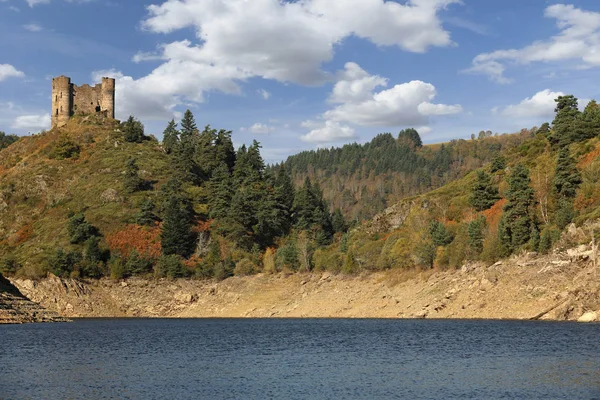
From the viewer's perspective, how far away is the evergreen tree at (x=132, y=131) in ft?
516

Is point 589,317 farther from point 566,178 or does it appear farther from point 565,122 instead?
point 565,122

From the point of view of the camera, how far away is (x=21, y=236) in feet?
406

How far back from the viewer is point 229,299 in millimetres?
107562

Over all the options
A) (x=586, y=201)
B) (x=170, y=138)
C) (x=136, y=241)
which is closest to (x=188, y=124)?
(x=170, y=138)

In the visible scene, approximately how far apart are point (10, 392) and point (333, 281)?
2760 inches

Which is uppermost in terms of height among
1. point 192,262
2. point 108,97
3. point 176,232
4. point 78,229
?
point 108,97

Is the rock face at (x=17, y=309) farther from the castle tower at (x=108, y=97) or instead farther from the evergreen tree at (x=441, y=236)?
the castle tower at (x=108, y=97)

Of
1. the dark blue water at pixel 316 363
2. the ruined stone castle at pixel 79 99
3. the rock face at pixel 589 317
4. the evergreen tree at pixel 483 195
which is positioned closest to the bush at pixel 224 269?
the dark blue water at pixel 316 363

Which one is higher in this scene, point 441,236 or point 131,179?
point 131,179

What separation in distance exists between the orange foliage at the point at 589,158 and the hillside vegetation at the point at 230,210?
0.30 metres

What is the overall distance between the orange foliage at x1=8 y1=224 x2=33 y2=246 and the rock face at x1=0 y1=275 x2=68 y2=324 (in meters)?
23.7

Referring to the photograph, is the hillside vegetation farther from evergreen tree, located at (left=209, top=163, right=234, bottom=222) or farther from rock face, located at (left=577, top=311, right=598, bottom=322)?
rock face, located at (left=577, top=311, right=598, bottom=322)

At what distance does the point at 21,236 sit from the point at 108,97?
52069 millimetres

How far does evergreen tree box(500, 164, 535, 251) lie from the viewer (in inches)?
3339
